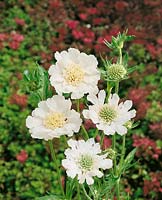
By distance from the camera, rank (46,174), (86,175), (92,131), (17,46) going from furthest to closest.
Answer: (17,46), (92,131), (46,174), (86,175)

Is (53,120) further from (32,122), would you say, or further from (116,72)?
(116,72)

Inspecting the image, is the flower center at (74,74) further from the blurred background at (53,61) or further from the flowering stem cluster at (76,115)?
the blurred background at (53,61)

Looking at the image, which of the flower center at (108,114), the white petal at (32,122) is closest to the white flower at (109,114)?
the flower center at (108,114)

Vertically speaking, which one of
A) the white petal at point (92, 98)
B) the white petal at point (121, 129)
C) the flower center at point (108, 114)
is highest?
the white petal at point (92, 98)

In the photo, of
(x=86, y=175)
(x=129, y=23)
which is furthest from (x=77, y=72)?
(x=129, y=23)

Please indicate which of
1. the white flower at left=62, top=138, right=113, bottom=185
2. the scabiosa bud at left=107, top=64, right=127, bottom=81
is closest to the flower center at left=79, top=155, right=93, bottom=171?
the white flower at left=62, top=138, right=113, bottom=185

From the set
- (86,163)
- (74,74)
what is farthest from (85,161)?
(74,74)

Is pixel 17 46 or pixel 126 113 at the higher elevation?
pixel 17 46

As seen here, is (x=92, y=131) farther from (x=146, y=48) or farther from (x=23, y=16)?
(x=23, y=16)

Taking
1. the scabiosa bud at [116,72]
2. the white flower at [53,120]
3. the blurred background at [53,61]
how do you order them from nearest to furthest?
the white flower at [53,120] → the scabiosa bud at [116,72] → the blurred background at [53,61]
